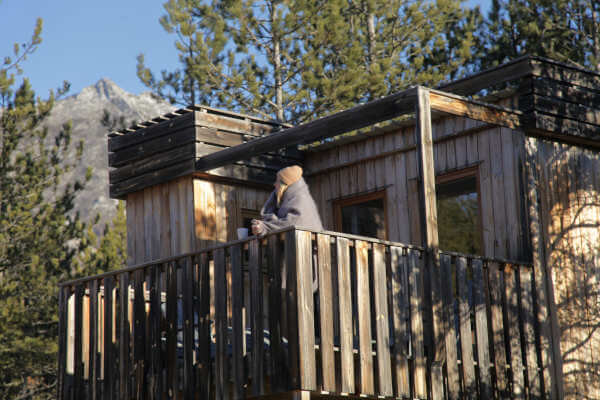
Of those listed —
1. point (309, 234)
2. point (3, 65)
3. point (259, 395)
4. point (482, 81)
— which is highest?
point (3, 65)

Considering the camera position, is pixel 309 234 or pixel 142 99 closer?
pixel 309 234

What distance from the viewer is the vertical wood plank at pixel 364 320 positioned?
8.88m

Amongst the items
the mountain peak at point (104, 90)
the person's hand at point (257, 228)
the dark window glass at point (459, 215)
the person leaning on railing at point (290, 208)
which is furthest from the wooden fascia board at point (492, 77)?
the mountain peak at point (104, 90)

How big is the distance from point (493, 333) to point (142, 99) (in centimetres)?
12668

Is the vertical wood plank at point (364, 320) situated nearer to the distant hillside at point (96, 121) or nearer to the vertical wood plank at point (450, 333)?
the vertical wood plank at point (450, 333)

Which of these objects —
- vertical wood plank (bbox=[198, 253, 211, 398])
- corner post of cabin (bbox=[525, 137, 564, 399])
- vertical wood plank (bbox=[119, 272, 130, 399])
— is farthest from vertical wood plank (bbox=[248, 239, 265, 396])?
corner post of cabin (bbox=[525, 137, 564, 399])

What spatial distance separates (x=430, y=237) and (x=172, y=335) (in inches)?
108

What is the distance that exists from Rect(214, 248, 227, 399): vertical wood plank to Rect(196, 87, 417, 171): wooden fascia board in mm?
1955

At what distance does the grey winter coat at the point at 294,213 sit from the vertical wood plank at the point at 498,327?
6.61 ft

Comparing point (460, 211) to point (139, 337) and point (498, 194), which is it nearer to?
point (498, 194)

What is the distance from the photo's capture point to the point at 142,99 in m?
134

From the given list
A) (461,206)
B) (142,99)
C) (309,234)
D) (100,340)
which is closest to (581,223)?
(461,206)

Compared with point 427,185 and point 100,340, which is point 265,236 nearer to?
point 427,185

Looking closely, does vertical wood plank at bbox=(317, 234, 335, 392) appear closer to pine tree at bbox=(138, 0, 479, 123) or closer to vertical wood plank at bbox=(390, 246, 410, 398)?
vertical wood plank at bbox=(390, 246, 410, 398)
